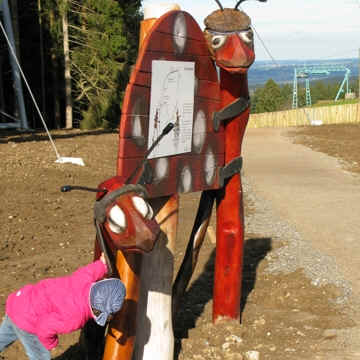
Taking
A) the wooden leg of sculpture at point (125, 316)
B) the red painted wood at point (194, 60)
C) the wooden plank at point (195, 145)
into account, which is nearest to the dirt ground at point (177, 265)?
the wooden leg of sculpture at point (125, 316)

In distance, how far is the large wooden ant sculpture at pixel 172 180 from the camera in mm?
3504

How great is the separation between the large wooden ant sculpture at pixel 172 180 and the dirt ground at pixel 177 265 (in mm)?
329

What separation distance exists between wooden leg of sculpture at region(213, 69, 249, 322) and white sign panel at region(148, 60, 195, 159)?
0.55 m

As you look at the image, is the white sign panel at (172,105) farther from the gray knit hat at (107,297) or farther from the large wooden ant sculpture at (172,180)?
the gray knit hat at (107,297)

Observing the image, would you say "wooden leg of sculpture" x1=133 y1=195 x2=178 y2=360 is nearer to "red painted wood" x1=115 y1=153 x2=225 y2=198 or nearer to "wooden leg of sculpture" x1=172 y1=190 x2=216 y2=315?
"red painted wood" x1=115 y1=153 x2=225 y2=198

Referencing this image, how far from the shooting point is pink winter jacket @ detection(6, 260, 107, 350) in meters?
3.47

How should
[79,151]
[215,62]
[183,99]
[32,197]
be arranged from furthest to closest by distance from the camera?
[79,151], [32,197], [215,62], [183,99]

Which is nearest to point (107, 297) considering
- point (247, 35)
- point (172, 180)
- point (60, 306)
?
point (60, 306)

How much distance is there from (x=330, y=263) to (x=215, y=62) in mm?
3162

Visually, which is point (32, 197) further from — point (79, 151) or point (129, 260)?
point (129, 260)

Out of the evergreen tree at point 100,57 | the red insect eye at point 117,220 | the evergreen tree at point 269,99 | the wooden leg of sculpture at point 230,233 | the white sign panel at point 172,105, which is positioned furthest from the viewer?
the evergreen tree at point 269,99

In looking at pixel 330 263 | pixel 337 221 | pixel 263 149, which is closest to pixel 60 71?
pixel 263 149

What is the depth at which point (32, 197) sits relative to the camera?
9367 mm

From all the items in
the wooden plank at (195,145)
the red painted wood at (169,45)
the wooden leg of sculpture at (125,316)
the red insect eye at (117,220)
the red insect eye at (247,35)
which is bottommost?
the wooden leg of sculpture at (125,316)
